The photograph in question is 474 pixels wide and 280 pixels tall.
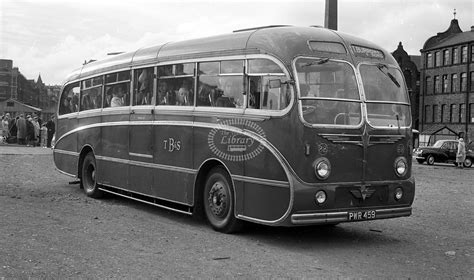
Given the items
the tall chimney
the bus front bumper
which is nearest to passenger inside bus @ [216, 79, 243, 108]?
the bus front bumper

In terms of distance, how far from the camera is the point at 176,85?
9.85m

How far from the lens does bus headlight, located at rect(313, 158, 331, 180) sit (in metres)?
7.61

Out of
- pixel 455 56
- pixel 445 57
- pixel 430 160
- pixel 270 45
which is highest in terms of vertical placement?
pixel 445 57

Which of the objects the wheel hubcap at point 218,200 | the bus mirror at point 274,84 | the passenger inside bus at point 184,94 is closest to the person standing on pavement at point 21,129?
the passenger inside bus at point 184,94

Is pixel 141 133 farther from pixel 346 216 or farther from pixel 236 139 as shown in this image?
pixel 346 216

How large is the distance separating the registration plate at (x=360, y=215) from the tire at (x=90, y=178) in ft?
21.1

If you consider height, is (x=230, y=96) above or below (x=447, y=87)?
below

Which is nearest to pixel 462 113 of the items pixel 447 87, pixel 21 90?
pixel 447 87

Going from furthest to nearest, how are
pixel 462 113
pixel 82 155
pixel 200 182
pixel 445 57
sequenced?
pixel 445 57 < pixel 462 113 < pixel 82 155 < pixel 200 182

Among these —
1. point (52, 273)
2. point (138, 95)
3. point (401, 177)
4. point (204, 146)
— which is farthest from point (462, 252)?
point (138, 95)

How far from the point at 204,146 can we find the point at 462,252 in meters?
3.97

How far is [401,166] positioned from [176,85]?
12.8ft

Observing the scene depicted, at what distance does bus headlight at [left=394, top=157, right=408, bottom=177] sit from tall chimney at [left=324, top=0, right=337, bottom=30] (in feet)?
17.2

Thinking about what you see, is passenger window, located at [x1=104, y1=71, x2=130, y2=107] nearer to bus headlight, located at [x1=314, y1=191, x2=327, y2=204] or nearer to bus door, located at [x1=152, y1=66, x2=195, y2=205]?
bus door, located at [x1=152, y1=66, x2=195, y2=205]
